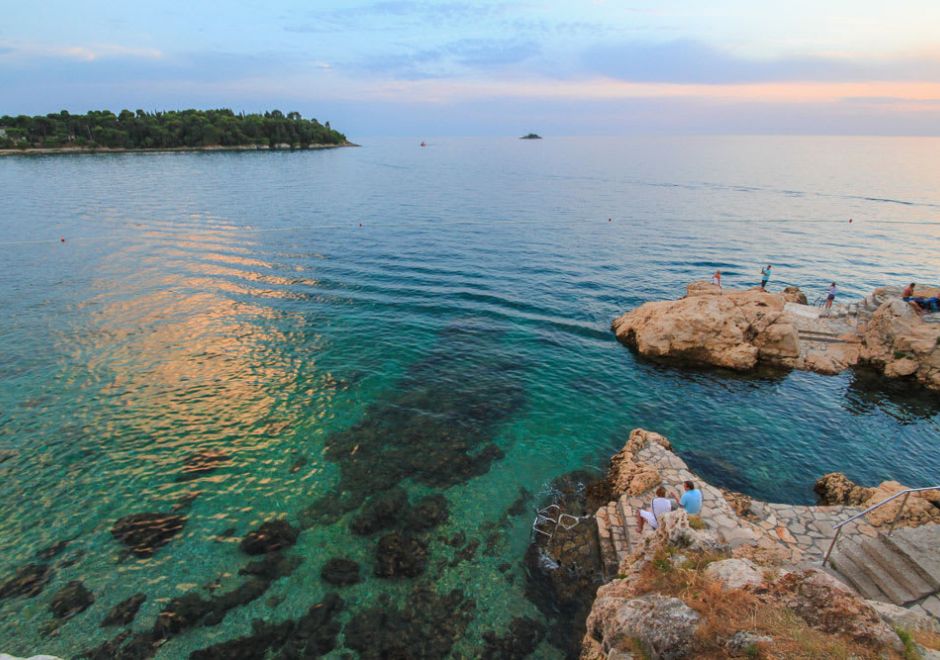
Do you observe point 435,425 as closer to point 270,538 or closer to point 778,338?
point 270,538

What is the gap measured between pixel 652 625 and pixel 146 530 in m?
17.9

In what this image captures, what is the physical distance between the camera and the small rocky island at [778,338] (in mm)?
27438

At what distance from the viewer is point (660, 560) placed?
10750mm

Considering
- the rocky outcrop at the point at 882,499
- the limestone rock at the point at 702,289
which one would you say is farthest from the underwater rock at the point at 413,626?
the limestone rock at the point at 702,289

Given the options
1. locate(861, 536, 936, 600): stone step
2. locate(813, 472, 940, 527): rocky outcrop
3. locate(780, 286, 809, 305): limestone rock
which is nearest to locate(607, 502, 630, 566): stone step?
locate(861, 536, 936, 600): stone step

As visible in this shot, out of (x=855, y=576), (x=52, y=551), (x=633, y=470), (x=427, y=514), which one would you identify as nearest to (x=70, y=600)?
(x=52, y=551)

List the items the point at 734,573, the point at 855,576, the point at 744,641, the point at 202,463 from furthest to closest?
the point at 202,463 < the point at 855,576 < the point at 734,573 < the point at 744,641

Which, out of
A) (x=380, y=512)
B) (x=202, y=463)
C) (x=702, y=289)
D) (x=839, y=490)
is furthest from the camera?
(x=702, y=289)

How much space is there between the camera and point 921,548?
42.0ft

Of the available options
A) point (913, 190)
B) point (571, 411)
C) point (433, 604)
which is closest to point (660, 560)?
point (433, 604)

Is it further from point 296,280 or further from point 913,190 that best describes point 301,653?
point 913,190

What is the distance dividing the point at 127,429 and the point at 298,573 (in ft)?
43.3

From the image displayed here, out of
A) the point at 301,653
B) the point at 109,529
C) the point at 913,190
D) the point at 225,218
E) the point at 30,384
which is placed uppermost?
the point at 913,190

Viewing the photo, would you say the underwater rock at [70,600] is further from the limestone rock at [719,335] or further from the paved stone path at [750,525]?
the limestone rock at [719,335]
